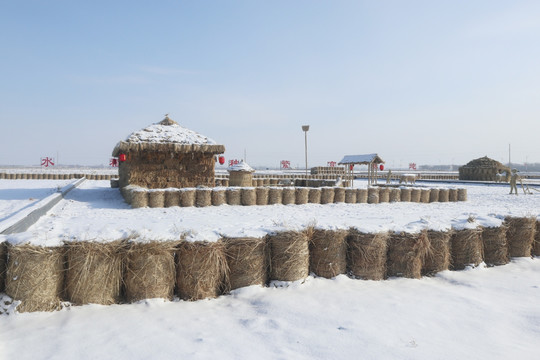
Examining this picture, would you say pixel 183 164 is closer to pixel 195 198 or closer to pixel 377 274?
pixel 195 198

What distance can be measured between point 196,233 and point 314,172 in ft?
153

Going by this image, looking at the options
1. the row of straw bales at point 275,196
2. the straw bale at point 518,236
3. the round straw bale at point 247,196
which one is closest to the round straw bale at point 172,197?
the row of straw bales at point 275,196

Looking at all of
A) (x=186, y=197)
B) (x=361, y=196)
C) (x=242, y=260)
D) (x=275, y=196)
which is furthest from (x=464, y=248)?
(x=361, y=196)

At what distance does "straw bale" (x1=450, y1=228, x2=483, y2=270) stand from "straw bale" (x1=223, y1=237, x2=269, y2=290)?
12.4ft

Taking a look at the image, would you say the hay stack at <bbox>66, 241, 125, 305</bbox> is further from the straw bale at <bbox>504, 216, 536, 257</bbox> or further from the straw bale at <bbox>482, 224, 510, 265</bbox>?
the straw bale at <bbox>504, 216, 536, 257</bbox>

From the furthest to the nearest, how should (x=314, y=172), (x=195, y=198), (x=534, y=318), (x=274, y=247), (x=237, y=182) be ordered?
(x=314, y=172) → (x=237, y=182) → (x=195, y=198) → (x=274, y=247) → (x=534, y=318)

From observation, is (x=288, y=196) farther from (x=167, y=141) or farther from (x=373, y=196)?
(x=167, y=141)

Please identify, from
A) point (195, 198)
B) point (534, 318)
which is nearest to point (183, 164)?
point (195, 198)

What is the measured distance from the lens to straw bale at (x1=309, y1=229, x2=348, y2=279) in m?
5.36

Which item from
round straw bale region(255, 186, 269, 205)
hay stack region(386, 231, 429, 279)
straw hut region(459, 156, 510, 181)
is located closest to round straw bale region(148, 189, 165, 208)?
round straw bale region(255, 186, 269, 205)

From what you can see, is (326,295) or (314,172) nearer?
(326,295)

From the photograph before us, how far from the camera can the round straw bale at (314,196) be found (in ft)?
54.5

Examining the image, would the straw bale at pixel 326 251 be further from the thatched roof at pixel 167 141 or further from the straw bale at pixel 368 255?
the thatched roof at pixel 167 141

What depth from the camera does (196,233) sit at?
15.7ft
